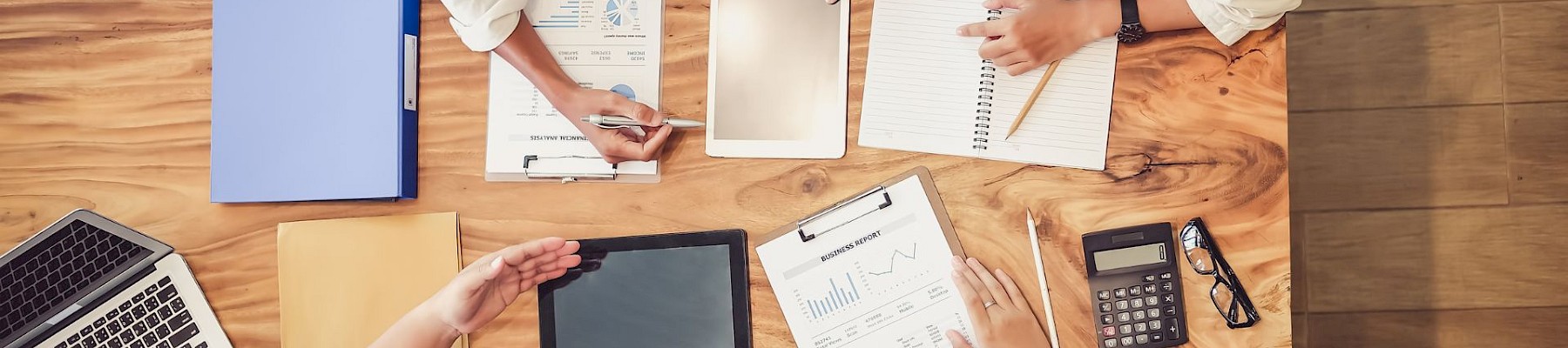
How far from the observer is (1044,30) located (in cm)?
89

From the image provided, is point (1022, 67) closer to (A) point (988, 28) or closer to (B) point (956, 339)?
(A) point (988, 28)


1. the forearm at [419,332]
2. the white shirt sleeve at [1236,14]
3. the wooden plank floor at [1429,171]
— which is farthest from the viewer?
the wooden plank floor at [1429,171]

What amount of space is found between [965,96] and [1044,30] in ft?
0.37

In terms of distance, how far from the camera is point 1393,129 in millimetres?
1261

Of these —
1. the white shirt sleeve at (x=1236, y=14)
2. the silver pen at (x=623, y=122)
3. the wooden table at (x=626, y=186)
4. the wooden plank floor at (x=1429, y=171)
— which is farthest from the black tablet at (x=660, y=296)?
the wooden plank floor at (x=1429, y=171)

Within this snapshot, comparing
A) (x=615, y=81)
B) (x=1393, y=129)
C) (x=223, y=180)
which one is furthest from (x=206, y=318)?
(x=1393, y=129)

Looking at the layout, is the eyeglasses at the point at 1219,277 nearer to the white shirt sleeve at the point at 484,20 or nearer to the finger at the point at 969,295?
the finger at the point at 969,295

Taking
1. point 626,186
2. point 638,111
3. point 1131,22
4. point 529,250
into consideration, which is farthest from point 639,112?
point 1131,22

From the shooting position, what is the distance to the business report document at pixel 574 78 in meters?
0.96

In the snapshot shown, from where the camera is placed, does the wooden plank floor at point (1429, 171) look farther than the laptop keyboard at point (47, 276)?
Yes

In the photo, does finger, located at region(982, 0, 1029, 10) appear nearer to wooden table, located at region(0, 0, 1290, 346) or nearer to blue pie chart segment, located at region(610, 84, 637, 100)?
wooden table, located at region(0, 0, 1290, 346)

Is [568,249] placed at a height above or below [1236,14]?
below

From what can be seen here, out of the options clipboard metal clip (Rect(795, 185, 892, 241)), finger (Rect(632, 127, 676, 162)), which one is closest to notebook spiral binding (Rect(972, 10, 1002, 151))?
clipboard metal clip (Rect(795, 185, 892, 241))

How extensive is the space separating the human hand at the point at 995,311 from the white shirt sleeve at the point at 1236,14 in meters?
0.35
